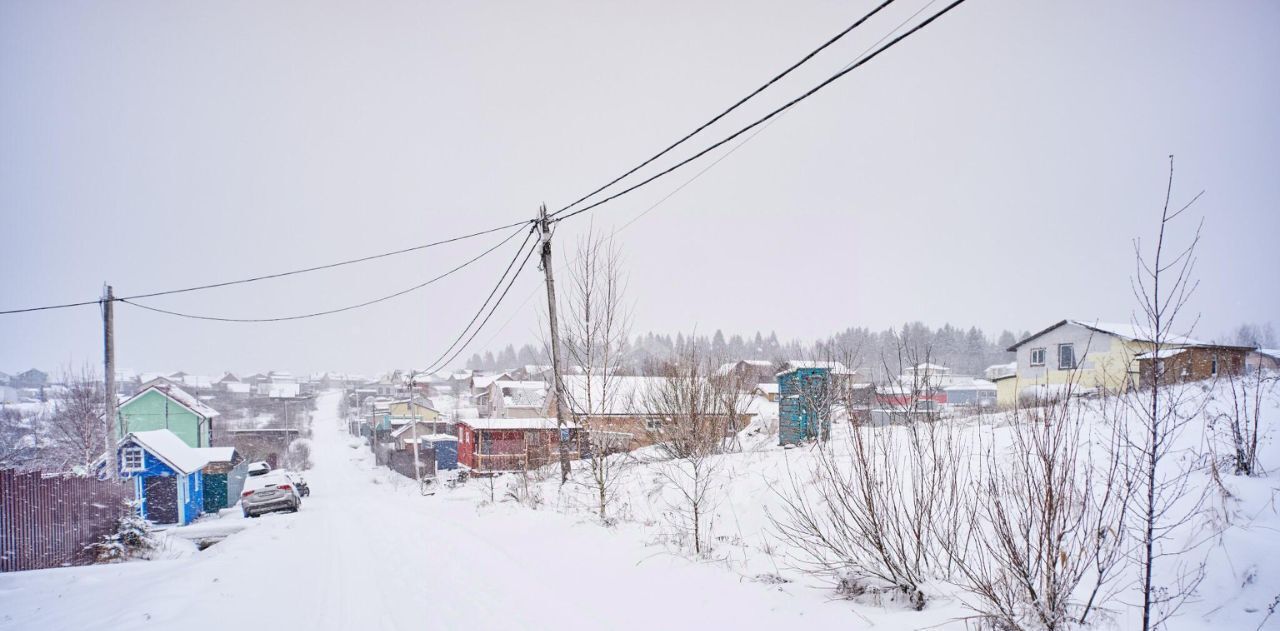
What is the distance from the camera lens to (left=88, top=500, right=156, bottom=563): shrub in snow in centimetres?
1323

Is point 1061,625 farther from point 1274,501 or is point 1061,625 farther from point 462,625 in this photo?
point 462,625

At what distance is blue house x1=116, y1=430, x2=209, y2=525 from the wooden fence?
873 cm

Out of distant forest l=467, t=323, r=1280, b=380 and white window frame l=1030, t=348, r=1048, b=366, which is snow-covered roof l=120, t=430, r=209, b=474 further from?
white window frame l=1030, t=348, r=1048, b=366

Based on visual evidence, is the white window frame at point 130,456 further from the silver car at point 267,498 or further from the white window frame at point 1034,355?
the white window frame at point 1034,355

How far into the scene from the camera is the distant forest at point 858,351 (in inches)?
225

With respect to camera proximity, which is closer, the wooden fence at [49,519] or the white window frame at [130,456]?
the wooden fence at [49,519]

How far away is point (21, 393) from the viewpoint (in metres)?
77.1

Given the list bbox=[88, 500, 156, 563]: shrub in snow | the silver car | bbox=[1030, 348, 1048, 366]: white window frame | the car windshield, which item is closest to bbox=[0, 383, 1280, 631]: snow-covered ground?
bbox=[88, 500, 156, 563]: shrub in snow

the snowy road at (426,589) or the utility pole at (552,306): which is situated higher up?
the utility pole at (552,306)

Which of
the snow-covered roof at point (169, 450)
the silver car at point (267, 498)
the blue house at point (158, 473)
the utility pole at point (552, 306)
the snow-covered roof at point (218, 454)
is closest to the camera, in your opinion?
the utility pole at point (552, 306)

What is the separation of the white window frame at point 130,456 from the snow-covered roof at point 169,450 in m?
0.36

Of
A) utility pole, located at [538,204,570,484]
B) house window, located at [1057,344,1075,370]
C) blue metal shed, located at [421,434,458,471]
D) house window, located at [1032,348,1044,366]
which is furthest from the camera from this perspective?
blue metal shed, located at [421,434,458,471]

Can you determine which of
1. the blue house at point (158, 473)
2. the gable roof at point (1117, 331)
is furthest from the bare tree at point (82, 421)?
Answer: the gable roof at point (1117, 331)

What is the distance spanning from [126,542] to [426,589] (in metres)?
12.9
